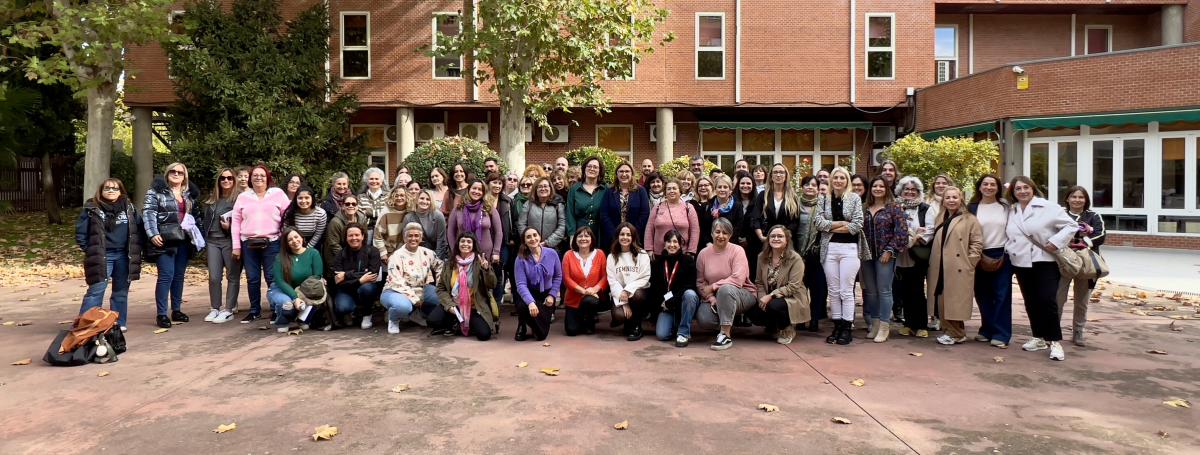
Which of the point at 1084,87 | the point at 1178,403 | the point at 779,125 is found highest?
the point at 1084,87

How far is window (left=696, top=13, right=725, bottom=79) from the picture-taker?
2195cm

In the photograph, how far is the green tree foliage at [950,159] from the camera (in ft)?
48.1

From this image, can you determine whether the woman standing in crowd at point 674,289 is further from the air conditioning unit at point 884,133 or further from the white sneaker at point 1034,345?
the air conditioning unit at point 884,133

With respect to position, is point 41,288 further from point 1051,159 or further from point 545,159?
point 1051,159

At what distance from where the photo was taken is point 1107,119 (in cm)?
1708

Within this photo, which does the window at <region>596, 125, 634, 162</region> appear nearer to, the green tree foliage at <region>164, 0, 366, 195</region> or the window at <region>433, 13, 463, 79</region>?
the window at <region>433, 13, 463, 79</region>

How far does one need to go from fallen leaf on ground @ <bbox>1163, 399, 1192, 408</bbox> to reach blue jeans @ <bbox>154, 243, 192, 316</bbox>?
927 cm

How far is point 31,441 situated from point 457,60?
1769 centimetres

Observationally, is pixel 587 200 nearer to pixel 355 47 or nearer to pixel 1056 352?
pixel 1056 352

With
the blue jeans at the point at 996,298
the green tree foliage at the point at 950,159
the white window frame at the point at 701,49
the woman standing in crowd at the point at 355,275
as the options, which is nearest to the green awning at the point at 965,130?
the green tree foliage at the point at 950,159

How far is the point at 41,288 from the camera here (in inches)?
471

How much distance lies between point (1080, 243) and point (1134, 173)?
13115 millimetres

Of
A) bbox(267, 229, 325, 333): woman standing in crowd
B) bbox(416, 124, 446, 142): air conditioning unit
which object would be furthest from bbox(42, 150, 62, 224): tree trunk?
bbox(267, 229, 325, 333): woman standing in crowd

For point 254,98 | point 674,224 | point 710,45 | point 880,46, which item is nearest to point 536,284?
point 674,224
